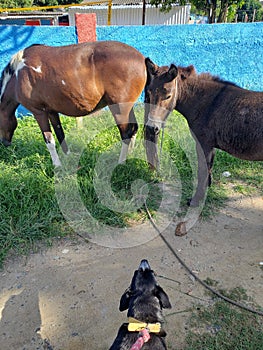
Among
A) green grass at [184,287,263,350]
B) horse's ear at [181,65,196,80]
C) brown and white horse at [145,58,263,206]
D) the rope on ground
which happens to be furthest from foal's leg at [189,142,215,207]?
green grass at [184,287,263,350]

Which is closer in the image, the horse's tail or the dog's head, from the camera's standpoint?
the dog's head

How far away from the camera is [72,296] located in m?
2.79

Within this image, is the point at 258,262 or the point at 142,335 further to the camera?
the point at 258,262

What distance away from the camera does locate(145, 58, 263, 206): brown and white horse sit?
124 inches

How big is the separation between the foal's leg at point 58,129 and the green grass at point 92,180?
0.18 meters

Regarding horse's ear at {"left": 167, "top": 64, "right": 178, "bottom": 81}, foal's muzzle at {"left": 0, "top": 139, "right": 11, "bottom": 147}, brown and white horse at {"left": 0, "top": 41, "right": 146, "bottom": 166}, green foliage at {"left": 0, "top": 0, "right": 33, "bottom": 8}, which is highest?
horse's ear at {"left": 167, "top": 64, "right": 178, "bottom": 81}

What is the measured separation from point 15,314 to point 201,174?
2.50 meters

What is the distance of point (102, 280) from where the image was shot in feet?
9.66

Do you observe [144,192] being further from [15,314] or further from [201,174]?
[15,314]

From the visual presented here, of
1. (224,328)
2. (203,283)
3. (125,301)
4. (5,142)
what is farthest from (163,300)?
(5,142)

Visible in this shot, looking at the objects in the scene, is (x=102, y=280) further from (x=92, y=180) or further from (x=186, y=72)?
(x=186, y=72)

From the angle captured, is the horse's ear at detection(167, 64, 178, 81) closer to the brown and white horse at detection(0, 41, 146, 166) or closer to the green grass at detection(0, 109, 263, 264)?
the brown and white horse at detection(0, 41, 146, 166)

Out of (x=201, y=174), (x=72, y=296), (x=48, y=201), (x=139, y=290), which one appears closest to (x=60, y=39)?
(x=48, y=201)

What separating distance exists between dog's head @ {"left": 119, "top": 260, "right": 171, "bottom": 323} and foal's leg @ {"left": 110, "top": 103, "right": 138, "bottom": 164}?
2622 mm
